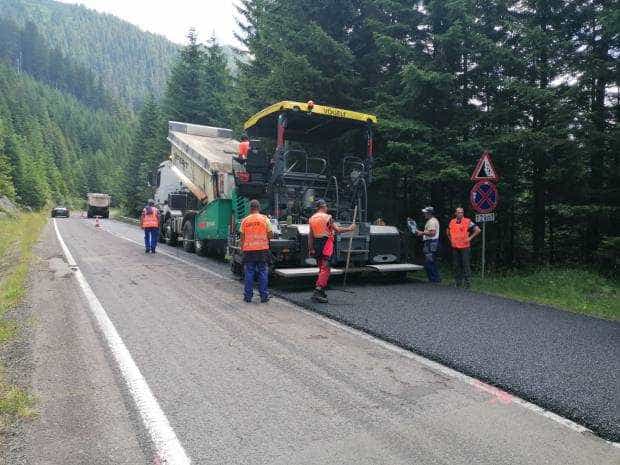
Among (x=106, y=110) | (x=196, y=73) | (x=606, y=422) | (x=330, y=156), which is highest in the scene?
(x=106, y=110)

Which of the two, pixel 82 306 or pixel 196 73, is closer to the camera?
pixel 82 306

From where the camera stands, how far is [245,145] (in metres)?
9.87

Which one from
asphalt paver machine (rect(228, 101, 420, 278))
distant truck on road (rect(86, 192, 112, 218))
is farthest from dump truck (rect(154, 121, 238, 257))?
distant truck on road (rect(86, 192, 112, 218))

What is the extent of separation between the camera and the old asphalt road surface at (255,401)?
10.1 feet

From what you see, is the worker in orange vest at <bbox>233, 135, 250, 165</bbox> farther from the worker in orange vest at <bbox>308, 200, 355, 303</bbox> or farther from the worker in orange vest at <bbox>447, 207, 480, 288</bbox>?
the worker in orange vest at <bbox>447, 207, 480, 288</bbox>

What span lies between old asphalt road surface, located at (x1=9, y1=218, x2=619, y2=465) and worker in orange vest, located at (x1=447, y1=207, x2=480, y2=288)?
4.14 m

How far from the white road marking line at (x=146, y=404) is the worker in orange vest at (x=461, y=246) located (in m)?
6.53

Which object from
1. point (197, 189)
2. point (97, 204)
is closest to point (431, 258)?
point (197, 189)

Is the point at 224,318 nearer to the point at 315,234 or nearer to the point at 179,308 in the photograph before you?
the point at 179,308

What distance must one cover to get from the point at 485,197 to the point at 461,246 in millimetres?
1062

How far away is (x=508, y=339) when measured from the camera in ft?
18.5

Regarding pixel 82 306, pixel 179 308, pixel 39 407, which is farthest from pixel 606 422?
pixel 82 306

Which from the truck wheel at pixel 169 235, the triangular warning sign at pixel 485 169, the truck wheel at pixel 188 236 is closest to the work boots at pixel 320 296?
the triangular warning sign at pixel 485 169

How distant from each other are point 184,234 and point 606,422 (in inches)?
527
